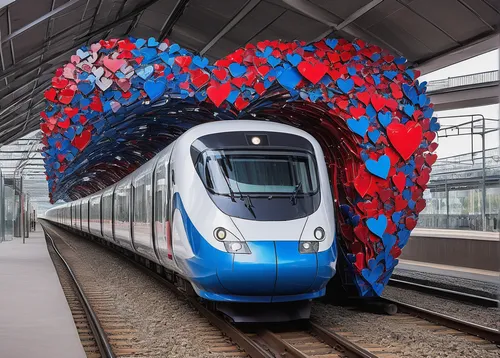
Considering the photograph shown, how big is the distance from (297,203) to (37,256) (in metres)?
16.1

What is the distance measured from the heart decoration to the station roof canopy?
7.11ft

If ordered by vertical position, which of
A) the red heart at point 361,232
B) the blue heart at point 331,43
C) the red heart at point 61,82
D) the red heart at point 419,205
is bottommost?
the red heart at point 361,232

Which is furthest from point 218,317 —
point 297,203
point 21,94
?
point 21,94

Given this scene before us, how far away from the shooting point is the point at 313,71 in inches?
436

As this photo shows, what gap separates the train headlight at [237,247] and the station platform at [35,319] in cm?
208

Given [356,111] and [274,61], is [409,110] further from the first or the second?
[274,61]

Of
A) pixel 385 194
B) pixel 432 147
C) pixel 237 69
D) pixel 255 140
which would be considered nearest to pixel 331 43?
pixel 237 69

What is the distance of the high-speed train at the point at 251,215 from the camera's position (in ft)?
26.4

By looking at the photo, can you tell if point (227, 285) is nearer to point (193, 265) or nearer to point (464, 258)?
point (193, 265)

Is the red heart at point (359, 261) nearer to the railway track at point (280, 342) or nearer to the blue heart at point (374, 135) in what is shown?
the blue heart at point (374, 135)

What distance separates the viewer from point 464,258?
17.6 m

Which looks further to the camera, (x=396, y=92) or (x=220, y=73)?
(x=220, y=73)

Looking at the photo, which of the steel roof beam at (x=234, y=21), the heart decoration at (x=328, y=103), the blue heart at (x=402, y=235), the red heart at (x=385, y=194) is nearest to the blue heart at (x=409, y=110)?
the heart decoration at (x=328, y=103)

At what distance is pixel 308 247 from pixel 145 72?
511 cm
